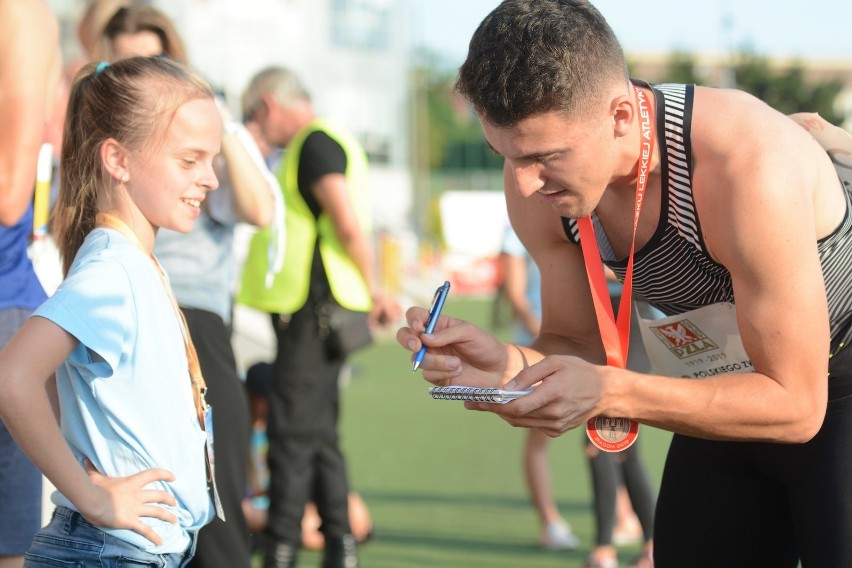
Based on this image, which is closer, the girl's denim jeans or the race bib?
the girl's denim jeans

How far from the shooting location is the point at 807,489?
274 cm

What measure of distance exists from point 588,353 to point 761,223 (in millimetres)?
785

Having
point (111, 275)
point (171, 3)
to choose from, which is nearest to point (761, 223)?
point (111, 275)

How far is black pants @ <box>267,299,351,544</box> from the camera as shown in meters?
5.19

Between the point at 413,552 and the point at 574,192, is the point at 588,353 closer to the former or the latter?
the point at 574,192

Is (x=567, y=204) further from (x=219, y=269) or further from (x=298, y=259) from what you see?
(x=298, y=259)

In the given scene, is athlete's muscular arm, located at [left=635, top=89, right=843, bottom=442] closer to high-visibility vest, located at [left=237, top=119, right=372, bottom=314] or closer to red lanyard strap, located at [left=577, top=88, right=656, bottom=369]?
red lanyard strap, located at [left=577, top=88, right=656, bottom=369]

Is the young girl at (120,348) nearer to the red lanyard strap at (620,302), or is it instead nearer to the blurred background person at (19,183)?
the blurred background person at (19,183)

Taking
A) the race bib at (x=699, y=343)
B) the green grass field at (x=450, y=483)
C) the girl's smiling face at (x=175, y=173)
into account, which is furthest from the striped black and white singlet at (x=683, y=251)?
the green grass field at (x=450, y=483)

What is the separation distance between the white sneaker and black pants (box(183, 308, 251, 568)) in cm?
Result: 240

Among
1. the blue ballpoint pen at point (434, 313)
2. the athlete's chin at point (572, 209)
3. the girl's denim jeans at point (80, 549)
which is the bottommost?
the girl's denim jeans at point (80, 549)

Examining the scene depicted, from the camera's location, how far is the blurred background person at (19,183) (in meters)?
2.75

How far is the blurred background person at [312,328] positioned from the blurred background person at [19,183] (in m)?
2.25

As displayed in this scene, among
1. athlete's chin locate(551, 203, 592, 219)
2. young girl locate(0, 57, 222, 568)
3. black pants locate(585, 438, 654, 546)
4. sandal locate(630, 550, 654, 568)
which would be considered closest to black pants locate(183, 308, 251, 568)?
young girl locate(0, 57, 222, 568)
